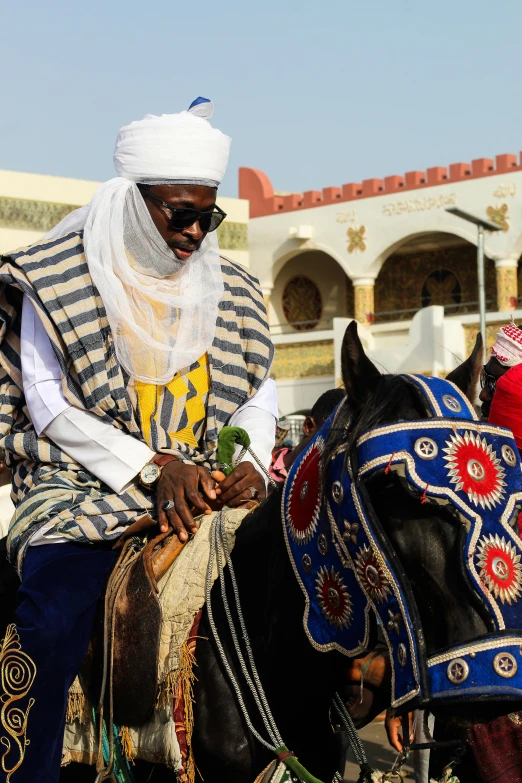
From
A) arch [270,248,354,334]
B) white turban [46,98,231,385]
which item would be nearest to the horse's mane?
white turban [46,98,231,385]

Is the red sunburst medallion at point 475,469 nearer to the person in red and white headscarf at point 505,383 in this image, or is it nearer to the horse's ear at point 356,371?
the horse's ear at point 356,371

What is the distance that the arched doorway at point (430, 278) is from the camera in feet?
96.6

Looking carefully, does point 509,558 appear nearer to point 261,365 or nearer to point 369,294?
point 261,365

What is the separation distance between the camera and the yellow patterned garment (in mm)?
3338

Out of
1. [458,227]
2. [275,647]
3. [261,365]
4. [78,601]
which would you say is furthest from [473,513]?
[458,227]

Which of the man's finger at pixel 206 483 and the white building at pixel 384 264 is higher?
the white building at pixel 384 264

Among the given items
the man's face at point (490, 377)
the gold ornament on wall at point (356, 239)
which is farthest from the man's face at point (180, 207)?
the gold ornament on wall at point (356, 239)

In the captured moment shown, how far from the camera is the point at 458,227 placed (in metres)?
27.2

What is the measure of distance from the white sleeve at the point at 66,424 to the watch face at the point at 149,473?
0.6 inches

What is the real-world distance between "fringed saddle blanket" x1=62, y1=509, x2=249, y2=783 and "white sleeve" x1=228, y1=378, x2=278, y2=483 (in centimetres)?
37

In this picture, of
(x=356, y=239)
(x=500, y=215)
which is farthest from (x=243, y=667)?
(x=356, y=239)

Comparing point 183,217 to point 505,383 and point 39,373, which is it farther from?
point 505,383

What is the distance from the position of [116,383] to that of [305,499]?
0.83 metres

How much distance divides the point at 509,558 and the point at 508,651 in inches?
7.1
